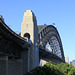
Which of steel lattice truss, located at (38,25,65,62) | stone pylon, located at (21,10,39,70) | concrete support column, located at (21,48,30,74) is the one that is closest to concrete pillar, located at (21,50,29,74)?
concrete support column, located at (21,48,30,74)

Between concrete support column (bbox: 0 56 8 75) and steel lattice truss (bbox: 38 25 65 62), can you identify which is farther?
steel lattice truss (bbox: 38 25 65 62)

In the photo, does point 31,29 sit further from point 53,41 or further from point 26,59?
point 53,41

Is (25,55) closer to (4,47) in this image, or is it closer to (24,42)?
(24,42)

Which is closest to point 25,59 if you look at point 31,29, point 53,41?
point 31,29

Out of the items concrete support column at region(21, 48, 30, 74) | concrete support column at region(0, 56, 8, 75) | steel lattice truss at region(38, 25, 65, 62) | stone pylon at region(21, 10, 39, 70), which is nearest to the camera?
concrete support column at region(0, 56, 8, 75)

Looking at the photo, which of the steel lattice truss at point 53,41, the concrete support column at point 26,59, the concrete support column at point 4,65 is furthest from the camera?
the steel lattice truss at point 53,41

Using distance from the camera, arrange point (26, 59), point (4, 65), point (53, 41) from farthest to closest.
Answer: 1. point (53, 41)
2. point (26, 59)
3. point (4, 65)

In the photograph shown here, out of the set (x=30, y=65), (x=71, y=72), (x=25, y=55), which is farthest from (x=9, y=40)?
(x=71, y=72)

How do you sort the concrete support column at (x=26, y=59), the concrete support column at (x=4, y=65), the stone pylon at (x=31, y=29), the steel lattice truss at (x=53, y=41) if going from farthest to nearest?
1. the steel lattice truss at (x=53, y=41)
2. the stone pylon at (x=31, y=29)
3. the concrete support column at (x=26, y=59)
4. the concrete support column at (x=4, y=65)

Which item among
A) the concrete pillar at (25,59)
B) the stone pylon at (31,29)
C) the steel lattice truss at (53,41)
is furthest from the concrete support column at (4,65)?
the steel lattice truss at (53,41)

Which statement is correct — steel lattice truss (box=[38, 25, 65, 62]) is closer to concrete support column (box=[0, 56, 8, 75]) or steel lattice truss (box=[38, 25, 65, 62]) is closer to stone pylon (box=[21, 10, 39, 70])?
stone pylon (box=[21, 10, 39, 70])

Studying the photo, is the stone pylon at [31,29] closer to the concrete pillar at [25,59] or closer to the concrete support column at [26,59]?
the concrete support column at [26,59]

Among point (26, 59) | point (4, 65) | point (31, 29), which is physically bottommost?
point (4, 65)

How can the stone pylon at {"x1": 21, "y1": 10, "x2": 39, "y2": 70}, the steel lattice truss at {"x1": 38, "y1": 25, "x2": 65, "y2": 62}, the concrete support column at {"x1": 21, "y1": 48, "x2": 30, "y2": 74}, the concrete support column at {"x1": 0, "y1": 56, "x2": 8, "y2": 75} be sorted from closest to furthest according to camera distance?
the concrete support column at {"x1": 0, "y1": 56, "x2": 8, "y2": 75} < the concrete support column at {"x1": 21, "y1": 48, "x2": 30, "y2": 74} < the stone pylon at {"x1": 21, "y1": 10, "x2": 39, "y2": 70} < the steel lattice truss at {"x1": 38, "y1": 25, "x2": 65, "y2": 62}
